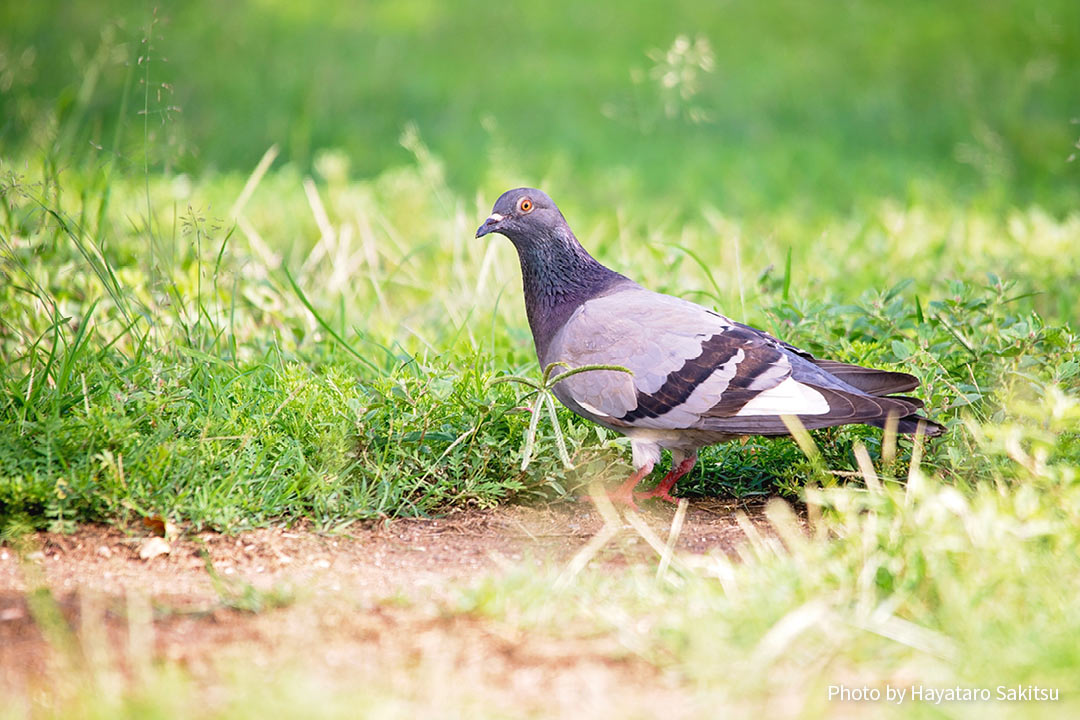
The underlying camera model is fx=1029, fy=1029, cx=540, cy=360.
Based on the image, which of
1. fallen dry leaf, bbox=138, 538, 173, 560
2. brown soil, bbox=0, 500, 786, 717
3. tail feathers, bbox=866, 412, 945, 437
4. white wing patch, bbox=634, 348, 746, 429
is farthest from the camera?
white wing patch, bbox=634, 348, 746, 429

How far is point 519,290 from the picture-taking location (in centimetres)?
510

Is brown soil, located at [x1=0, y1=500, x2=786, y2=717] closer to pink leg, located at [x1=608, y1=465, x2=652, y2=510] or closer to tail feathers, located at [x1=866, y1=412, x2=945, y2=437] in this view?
pink leg, located at [x1=608, y1=465, x2=652, y2=510]

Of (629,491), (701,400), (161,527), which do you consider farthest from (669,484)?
(161,527)

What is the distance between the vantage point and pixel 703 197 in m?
6.84

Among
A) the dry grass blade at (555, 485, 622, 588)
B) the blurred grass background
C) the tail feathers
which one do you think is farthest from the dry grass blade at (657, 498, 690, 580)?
the blurred grass background

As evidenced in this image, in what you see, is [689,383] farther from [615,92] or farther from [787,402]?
[615,92]

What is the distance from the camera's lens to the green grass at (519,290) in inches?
90.5

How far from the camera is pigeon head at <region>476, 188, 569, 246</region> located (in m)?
3.79

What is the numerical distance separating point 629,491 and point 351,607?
1.25 m

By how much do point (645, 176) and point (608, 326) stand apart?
3976 mm

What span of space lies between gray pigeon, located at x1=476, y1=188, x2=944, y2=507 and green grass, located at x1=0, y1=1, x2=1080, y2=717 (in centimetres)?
17

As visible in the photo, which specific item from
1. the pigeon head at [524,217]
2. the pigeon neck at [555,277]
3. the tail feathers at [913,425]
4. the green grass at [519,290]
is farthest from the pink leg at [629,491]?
the pigeon head at [524,217]

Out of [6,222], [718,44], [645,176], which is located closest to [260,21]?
[718,44]

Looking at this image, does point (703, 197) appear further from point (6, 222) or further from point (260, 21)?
point (260, 21)
